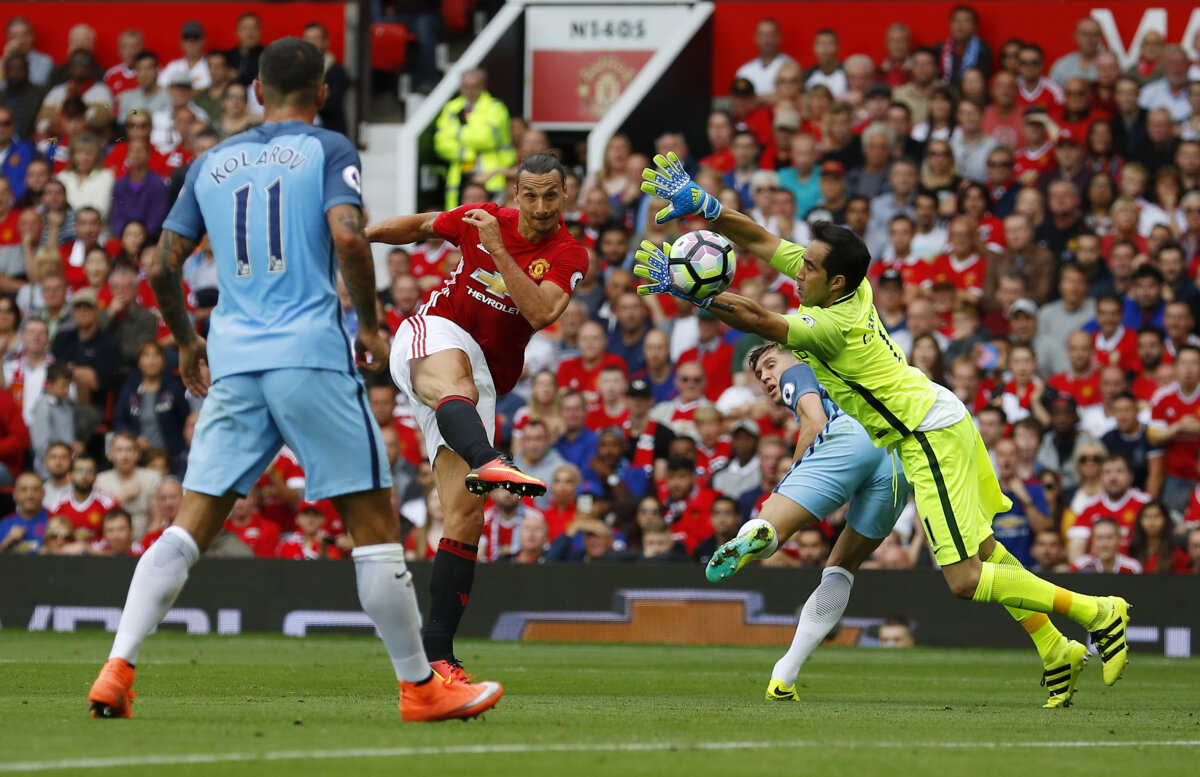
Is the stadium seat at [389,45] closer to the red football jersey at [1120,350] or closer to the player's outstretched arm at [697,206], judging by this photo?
the red football jersey at [1120,350]

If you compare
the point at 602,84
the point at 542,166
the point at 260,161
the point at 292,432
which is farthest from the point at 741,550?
the point at 602,84

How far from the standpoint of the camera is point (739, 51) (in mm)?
21031

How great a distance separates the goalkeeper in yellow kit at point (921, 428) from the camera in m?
→ 8.36

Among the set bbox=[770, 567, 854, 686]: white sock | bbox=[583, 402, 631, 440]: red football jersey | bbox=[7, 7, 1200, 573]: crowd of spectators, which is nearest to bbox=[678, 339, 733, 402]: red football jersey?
bbox=[7, 7, 1200, 573]: crowd of spectators

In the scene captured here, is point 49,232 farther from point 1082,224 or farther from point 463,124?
point 1082,224

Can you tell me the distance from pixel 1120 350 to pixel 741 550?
801cm

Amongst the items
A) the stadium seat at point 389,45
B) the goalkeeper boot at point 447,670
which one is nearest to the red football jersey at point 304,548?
the goalkeeper boot at point 447,670

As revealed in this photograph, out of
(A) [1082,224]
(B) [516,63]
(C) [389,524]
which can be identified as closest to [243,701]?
(C) [389,524]

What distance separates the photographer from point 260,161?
6363 mm

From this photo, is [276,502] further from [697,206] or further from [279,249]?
[279,249]

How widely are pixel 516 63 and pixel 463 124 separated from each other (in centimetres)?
193

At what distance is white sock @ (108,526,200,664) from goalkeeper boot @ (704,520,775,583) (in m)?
3.13

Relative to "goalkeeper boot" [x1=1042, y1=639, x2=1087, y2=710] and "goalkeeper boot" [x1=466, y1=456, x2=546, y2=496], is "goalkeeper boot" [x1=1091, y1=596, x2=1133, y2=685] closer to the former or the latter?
"goalkeeper boot" [x1=1042, y1=639, x2=1087, y2=710]

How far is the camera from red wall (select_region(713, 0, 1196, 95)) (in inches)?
776
